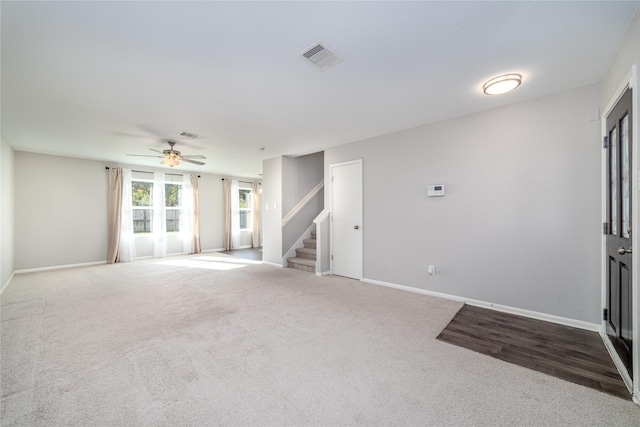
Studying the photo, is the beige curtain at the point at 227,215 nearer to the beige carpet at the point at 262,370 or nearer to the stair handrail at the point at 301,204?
the stair handrail at the point at 301,204

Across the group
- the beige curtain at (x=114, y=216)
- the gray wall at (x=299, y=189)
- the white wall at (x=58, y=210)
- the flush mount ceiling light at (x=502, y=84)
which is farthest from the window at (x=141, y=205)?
the flush mount ceiling light at (x=502, y=84)

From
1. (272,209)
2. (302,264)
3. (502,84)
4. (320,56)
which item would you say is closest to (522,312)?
(502,84)

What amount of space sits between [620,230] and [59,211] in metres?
9.27

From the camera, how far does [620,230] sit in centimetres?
223

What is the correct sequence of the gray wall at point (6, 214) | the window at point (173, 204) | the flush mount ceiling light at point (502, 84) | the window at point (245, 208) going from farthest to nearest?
the window at point (245, 208)
the window at point (173, 204)
the gray wall at point (6, 214)
the flush mount ceiling light at point (502, 84)

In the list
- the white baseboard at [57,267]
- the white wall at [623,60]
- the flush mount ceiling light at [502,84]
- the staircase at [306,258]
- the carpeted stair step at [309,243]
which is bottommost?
the white baseboard at [57,267]

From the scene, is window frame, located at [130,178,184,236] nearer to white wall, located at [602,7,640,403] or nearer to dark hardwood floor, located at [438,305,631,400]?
dark hardwood floor, located at [438,305,631,400]

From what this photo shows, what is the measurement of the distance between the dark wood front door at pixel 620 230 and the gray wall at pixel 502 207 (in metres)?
0.29

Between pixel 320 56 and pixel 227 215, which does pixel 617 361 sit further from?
Result: pixel 227 215

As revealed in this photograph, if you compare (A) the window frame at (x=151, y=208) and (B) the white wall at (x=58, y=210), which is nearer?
(B) the white wall at (x=58, y=210)

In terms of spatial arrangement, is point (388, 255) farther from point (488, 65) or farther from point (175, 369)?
point (175, 369)

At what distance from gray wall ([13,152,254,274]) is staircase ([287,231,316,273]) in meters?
4.50

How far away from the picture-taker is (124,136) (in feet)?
14.9

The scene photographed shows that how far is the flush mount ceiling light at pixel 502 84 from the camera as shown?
8.62 feet
